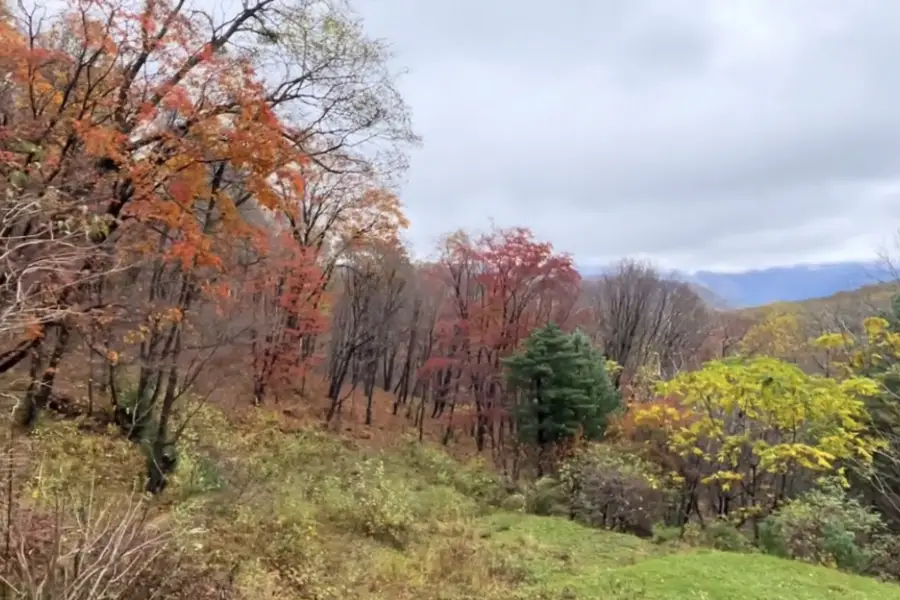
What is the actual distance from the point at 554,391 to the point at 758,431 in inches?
231

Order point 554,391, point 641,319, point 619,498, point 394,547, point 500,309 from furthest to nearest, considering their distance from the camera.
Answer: point 641,319 → point 500,309 → point 554,391 → point 619,498 → point 394,547

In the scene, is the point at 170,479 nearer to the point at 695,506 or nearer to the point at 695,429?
the point at 695,429

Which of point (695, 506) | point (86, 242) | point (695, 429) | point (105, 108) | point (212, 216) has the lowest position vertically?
point (695, 506)

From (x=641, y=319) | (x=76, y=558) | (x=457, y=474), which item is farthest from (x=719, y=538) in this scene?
(x=641, y=319)

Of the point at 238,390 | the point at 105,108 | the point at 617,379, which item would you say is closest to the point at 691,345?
the point at 617,379

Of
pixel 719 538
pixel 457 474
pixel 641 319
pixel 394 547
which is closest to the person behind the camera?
pixel 394 547

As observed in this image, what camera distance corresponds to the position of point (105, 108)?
296 inches

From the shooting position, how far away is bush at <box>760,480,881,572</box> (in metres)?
8.80

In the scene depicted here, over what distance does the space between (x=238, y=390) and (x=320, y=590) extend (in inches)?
478

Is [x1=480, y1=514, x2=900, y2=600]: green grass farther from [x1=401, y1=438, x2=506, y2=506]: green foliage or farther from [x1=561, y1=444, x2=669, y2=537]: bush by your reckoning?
[x1=401, y1=438, x2=506, y2=506]: green foliage

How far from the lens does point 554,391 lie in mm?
16312

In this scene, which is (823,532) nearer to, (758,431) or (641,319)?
(758,431)

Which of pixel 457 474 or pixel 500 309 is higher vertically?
pixel 500 309

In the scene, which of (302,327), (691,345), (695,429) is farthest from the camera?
(691,345)
